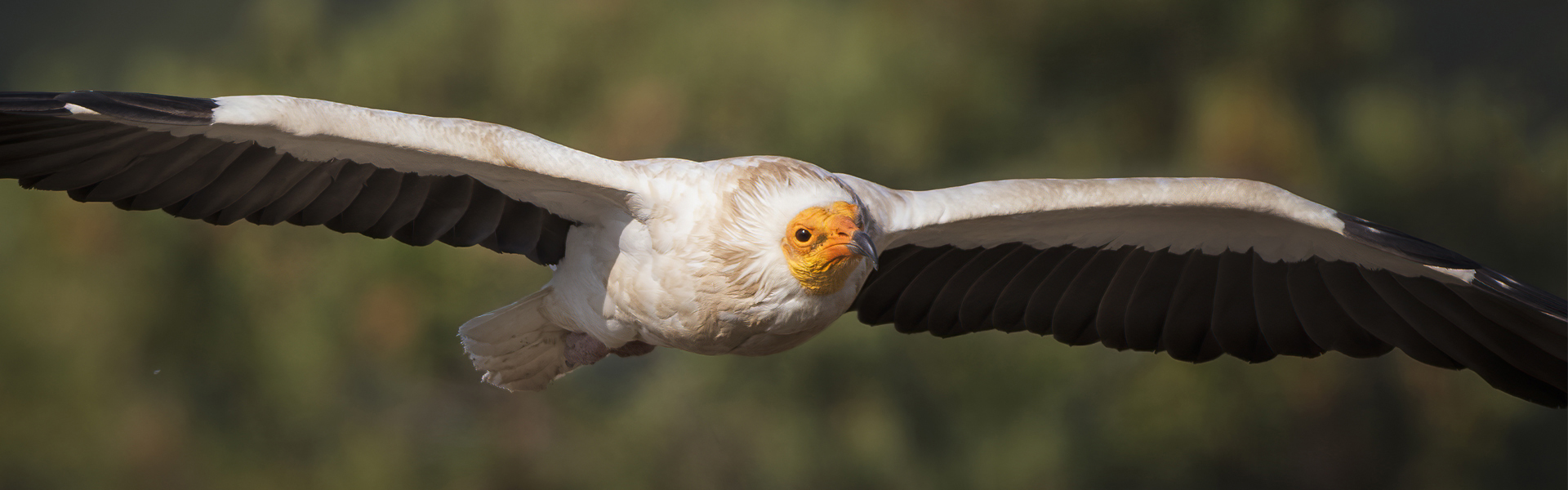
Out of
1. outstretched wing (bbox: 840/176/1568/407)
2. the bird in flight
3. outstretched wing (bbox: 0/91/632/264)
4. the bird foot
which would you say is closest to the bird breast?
the bird in flight

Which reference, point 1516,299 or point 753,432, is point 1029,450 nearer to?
point 753,432

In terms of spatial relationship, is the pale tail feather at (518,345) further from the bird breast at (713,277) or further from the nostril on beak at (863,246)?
the nostril on beak at (863,246)

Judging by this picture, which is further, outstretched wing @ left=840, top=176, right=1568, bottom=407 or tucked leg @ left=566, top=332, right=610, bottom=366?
tucked leg @ left=566, top=332, right=610, bottom=366

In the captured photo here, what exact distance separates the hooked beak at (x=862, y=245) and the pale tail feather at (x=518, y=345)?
3.37 ft

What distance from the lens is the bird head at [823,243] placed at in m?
2.04

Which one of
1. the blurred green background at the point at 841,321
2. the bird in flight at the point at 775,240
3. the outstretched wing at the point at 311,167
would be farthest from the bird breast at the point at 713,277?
the blurred green background at the point at 841,321

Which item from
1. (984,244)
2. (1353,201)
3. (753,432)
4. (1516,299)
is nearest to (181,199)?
(984,244)

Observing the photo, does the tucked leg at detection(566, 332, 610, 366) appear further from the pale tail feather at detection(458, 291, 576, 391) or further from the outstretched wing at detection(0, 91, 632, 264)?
the outstretched wing at detection(0, 91, 632, 264)

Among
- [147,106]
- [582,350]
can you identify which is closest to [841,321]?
[582,350]

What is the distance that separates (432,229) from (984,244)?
1388 mm

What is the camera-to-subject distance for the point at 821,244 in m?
2.06

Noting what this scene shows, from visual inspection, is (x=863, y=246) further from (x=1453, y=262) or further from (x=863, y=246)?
(x=1453, y=262)

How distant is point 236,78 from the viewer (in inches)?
252

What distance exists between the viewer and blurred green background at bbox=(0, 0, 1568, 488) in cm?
575
